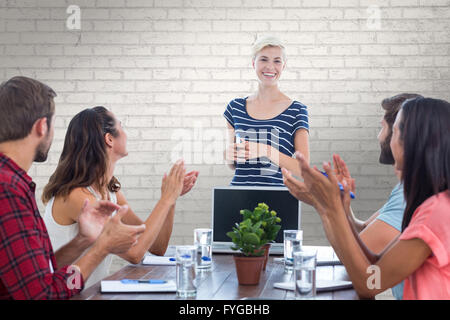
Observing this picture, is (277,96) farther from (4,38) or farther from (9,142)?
(4,38)

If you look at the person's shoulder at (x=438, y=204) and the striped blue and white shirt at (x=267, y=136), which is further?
the striped blue and white shirt at (x=267, y=136)

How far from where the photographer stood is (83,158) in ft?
7.11

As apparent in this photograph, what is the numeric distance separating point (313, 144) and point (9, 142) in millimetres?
2726

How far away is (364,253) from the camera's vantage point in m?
1.59

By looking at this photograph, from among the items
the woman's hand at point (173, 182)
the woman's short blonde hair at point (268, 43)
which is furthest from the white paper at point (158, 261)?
the woman's short blonde hair at point (268, 43)

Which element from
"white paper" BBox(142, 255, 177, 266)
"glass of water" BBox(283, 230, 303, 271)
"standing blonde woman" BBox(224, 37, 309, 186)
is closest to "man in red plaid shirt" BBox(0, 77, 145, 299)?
"white paper" BBox(142, 255, 177, 266)

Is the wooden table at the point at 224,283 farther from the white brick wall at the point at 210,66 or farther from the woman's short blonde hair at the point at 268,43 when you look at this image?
the white brick wall at the point at 210,66

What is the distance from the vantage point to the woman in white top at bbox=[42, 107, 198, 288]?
6.69 ft

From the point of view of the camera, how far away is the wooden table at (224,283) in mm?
1557

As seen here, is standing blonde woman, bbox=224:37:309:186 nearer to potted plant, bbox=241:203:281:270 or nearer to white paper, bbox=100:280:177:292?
potted plant, bbox=241:203:281:270

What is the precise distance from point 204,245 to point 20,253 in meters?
0.88

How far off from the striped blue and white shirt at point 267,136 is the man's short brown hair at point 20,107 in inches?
57.3

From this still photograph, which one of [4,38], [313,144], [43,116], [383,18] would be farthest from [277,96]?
[4,38]

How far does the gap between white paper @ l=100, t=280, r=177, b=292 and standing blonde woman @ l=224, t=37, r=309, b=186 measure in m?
1.21
